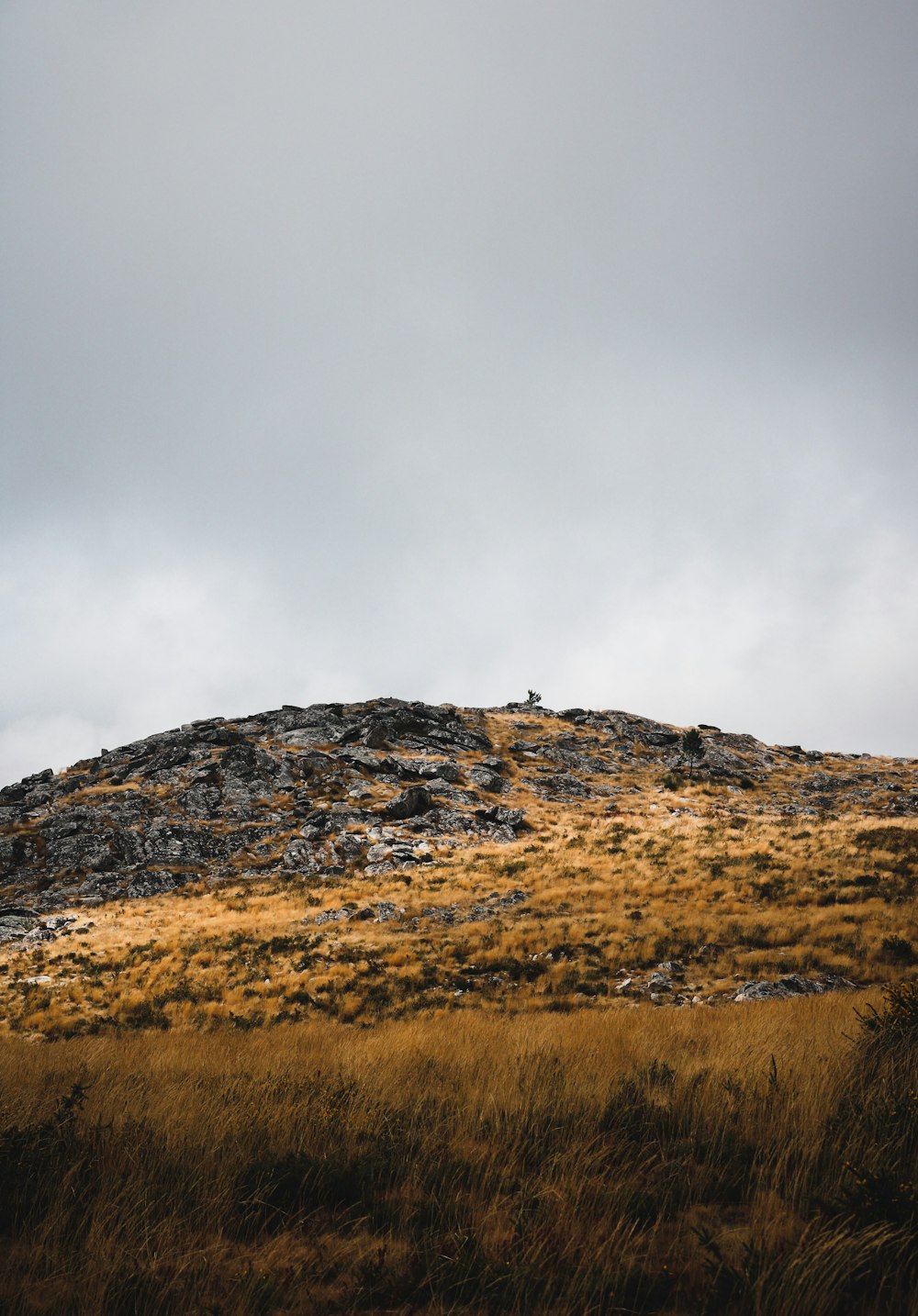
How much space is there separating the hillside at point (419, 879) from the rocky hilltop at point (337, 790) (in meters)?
0.26

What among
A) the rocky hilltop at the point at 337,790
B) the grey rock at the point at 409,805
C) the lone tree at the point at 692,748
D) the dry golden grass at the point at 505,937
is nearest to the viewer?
the dry golden grass at the point at 505,937

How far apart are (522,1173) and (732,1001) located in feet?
31.1

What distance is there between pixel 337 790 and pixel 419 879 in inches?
832

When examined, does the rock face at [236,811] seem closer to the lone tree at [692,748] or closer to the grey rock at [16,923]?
the grey rock at [16,923]

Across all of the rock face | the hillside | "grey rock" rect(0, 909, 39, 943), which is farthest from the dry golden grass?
the rock face

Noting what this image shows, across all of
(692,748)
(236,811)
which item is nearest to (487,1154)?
(236,811)

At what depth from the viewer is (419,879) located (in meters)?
29.9

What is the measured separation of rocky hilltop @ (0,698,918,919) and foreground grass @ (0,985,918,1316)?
3024 cm

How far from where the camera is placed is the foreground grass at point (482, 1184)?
2902 millimetres

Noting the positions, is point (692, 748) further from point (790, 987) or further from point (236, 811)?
point (790, 987)

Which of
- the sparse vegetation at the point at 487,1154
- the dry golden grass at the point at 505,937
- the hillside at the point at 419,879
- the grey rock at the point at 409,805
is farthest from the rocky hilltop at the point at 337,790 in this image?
the sparse vegetation at the point at 487,1154

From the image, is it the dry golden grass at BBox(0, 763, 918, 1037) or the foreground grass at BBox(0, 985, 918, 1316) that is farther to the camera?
the dry golden grass at BBox(0, 763, 918, 1037)

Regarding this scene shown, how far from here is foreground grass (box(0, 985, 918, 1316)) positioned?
2902 millimetres

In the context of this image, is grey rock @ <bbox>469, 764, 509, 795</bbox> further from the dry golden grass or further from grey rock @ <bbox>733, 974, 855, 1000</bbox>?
grey rock @ <bbox>733, 974, 855, 1000</bbox>
